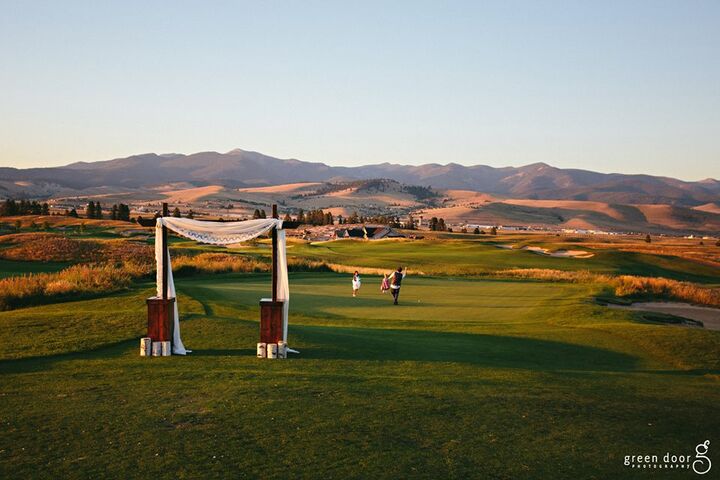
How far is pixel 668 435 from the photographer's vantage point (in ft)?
32.1

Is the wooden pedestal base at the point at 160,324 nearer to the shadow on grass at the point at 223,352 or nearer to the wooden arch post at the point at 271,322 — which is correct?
the shadow on grass at the point at 223,352

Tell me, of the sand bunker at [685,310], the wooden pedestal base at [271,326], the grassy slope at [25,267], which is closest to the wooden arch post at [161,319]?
the wooden pedestal base at [271,326]

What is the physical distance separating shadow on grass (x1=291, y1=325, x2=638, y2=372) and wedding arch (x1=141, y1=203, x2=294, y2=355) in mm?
1095

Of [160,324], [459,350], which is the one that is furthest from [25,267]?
[459,350]

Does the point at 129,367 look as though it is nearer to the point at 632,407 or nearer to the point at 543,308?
the point at 632,407

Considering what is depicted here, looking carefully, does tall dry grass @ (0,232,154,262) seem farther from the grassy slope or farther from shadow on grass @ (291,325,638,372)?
shadow on grass @ (291,325,638,372)

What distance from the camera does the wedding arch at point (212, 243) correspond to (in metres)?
15.0

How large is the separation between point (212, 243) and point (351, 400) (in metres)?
5.98

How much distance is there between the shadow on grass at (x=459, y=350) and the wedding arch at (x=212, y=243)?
1095 millimetres

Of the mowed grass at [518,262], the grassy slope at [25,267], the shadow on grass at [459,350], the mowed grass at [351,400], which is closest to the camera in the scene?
the mowed grass at [351,400]

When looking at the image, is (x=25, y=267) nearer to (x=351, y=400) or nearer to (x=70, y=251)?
(x=70, y=251)

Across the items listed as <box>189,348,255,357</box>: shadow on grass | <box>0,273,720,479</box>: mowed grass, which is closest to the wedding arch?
<box>189,348,255,357</box>: shadow on grass

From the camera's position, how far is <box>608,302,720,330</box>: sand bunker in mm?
24920

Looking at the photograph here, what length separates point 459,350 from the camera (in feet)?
54.6
